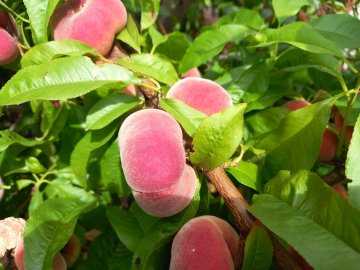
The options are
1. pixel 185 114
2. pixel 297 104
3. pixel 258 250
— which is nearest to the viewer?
pixel 258 250

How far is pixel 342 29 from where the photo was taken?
3.52 feet

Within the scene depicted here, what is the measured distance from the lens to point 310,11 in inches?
75.4

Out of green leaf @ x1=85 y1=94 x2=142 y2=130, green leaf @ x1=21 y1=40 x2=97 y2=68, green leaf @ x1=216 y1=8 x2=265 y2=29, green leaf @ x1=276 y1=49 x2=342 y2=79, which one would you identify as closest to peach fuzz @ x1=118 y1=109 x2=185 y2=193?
green leaf @ x1=85 y1=94 x2=142 y2=130

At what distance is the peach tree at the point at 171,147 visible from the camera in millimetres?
778

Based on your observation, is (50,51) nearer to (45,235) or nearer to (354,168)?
(45,235)

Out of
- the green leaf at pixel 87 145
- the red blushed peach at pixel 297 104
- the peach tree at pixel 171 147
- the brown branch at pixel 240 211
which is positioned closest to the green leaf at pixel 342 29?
the peach tree at pixel 171 147

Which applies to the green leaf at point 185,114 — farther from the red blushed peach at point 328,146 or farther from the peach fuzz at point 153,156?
the red blushed peach at point 328,146

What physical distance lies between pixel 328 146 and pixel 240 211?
0.32 m

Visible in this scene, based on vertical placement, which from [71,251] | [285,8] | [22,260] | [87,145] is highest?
[285,8]

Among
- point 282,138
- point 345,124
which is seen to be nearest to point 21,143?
point 282,138

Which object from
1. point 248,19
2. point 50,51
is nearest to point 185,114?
point 50,51

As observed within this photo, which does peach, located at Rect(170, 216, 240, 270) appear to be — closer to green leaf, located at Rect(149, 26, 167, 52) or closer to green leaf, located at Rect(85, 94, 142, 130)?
green leaf, located at Rect(85, 94, 142, 130)

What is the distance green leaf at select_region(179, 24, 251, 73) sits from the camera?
1.08 meters

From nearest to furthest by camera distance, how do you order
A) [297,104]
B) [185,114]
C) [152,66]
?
[185,114] → [152,66] → [297,104]
